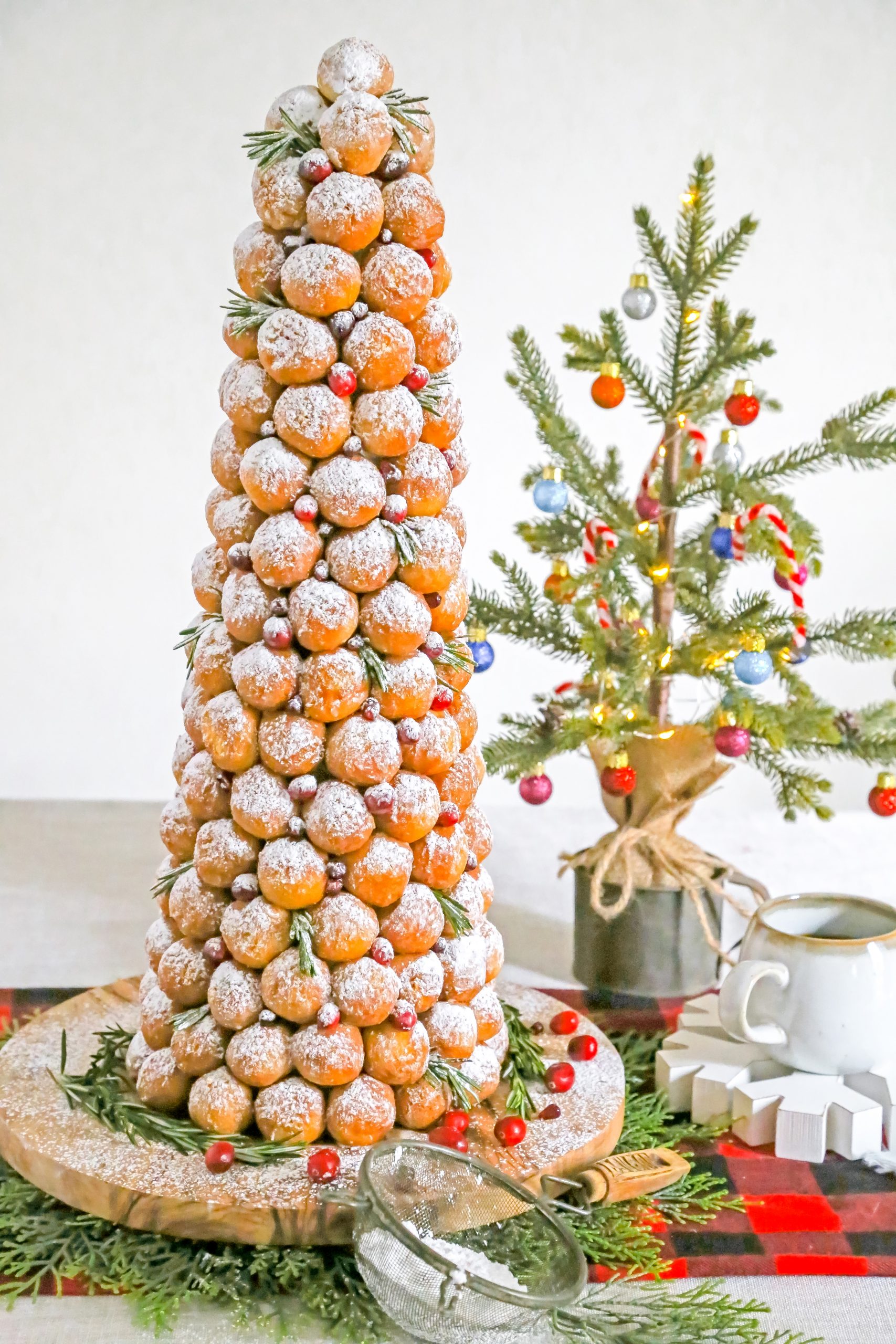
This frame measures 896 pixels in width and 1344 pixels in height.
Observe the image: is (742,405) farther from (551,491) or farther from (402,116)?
(402,116)

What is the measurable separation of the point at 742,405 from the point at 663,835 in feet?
1.45

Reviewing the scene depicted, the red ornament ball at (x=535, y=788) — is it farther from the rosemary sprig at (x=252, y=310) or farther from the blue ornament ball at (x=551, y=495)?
the rosemary sprig at (x=252, y=310)

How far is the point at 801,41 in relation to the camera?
2379 millimetres

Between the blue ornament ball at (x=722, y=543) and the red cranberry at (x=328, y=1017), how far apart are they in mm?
637

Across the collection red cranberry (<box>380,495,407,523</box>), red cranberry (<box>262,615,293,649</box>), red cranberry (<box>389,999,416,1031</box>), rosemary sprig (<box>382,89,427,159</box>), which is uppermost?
rosemary sprig (<box>382,89,427,159</box>)

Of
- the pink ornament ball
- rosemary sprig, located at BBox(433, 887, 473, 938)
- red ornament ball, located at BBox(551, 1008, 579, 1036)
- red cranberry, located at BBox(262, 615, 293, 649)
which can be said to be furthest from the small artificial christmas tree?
red cranberry, located at BBox(262, 615, 293, 649)

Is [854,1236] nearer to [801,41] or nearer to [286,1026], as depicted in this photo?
[286,1026]

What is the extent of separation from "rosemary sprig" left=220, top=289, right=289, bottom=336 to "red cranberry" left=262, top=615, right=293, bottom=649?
0.65ft

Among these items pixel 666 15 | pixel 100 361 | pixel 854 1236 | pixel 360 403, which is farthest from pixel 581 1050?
pixel 666 15

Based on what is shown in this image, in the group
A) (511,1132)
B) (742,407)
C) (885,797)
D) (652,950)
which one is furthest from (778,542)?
(511,1132)

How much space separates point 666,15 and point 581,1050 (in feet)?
6.53

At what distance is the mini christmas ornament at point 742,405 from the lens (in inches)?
52.8

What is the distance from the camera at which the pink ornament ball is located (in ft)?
4.08

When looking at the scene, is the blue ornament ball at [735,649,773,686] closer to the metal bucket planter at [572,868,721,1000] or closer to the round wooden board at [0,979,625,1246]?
the metal bucket planter at [572,868,721,1000]
